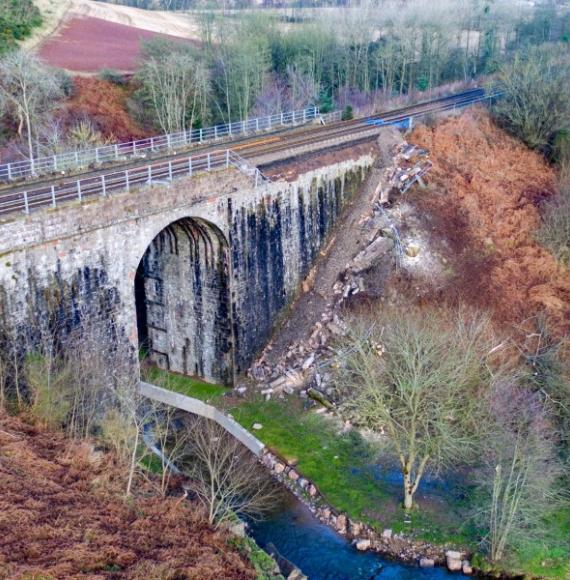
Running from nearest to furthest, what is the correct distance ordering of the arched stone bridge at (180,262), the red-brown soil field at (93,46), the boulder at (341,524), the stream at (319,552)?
the stream at (319,552) → the arched stone bridge at (180,262) → the boulder at (341,524) → the red-brown soil field at (93,46)

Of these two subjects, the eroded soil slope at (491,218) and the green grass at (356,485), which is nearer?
the green grass at (356,485)

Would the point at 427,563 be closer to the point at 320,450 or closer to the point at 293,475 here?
the point at 293,475

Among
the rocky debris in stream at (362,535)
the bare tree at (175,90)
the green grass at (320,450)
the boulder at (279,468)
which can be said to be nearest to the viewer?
the rocky debris in stream at (362,535)

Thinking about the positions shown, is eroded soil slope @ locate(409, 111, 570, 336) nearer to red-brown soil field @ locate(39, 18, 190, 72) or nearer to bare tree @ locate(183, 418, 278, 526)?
bare tree @ locate(183, 418, 278, 526)

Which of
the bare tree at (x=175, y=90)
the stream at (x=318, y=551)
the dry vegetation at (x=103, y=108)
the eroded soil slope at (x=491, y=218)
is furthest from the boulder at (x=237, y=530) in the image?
the dry vegetation at (x=103, y=108)

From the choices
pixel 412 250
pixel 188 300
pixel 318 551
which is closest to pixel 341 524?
pixel 318 551

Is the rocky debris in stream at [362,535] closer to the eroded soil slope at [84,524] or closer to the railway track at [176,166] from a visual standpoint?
the eroded soil slope at [84,524]

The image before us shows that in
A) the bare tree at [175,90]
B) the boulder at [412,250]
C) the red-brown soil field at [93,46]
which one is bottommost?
the boulder at [412,250]

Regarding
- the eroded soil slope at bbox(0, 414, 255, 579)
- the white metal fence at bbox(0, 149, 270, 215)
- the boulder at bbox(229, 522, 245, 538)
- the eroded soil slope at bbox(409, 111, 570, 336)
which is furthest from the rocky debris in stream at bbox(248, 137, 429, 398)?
the eroded soil slope at bbox(0, 414, 255, 579)

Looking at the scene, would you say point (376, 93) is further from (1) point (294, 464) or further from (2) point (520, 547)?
(2) point (520, 547)
